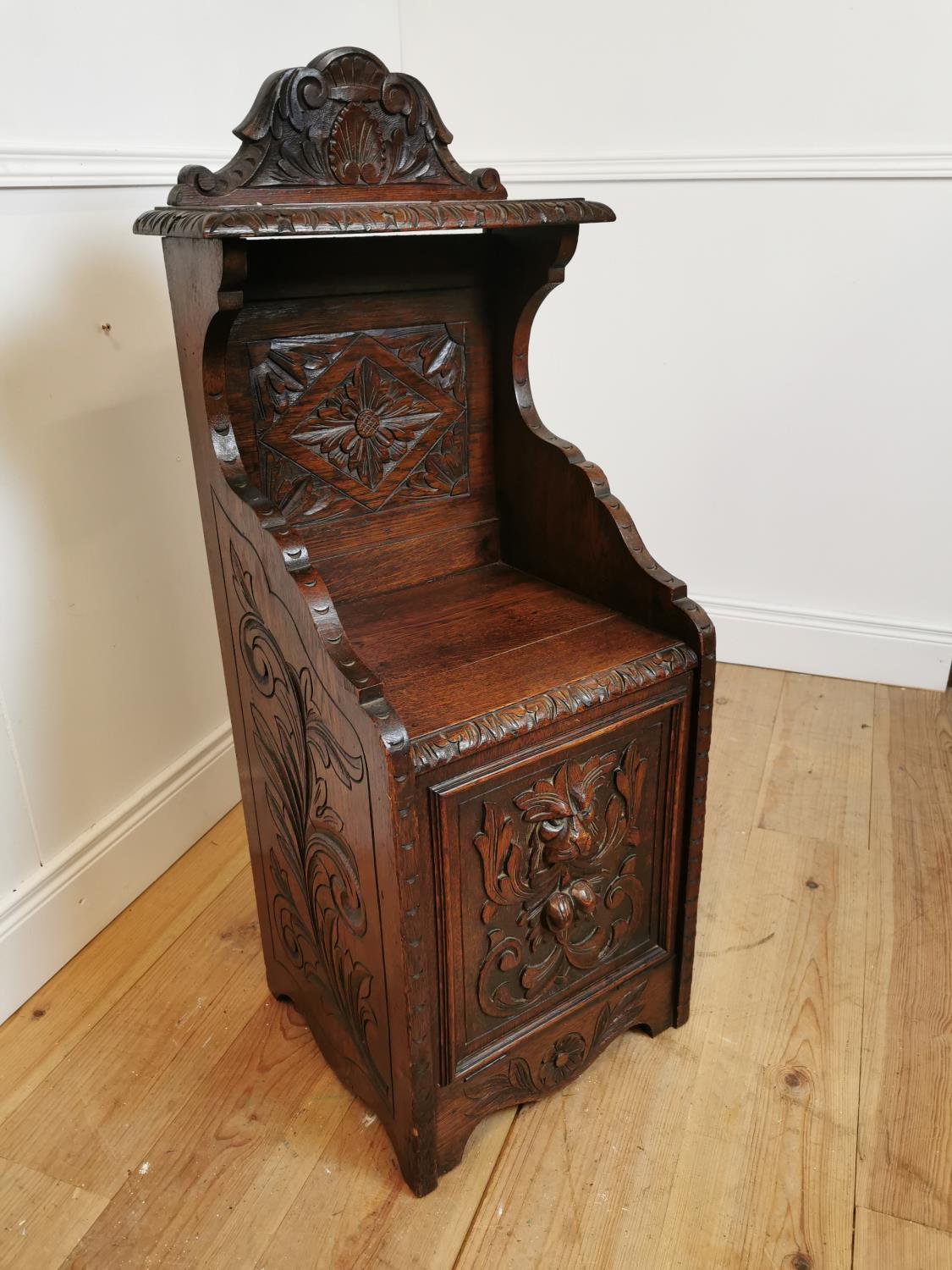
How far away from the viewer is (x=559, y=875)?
1.24 meters

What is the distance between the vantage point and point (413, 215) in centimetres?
101

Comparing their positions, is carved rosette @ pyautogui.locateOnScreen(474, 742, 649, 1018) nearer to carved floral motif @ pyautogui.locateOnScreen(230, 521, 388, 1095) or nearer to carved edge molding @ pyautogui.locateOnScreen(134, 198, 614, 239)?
carved floral motif @ pyautogui.locateOnScreen(230, 521, 388, 1095)

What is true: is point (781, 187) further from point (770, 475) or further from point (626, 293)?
point (770, 475)

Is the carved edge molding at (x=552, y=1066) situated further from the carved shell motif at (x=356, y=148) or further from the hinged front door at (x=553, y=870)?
the carved shell motif at (x=356, y=148)

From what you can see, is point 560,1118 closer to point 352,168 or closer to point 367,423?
point 367,423

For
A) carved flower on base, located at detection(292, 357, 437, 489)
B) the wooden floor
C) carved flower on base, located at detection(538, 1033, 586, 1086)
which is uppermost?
carved flower on base, located at detection(292, 357, 437, 489)

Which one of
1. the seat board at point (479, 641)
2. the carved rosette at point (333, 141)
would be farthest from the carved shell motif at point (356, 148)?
the seat board at point (479, 641)

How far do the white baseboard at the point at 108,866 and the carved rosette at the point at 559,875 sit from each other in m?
0.79

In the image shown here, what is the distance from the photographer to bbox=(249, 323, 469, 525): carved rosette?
4.10ft

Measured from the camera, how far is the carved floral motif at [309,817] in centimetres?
115

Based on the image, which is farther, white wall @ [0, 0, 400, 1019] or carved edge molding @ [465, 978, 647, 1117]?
white wall @ [0, 0, 400, 1019]

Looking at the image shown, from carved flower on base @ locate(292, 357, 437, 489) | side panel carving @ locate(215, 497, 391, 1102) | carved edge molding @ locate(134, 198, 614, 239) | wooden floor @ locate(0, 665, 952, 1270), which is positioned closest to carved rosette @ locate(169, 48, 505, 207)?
carved edge molding @ locate(134, 198, 614, 239)

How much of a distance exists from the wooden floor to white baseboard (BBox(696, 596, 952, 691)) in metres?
0.70

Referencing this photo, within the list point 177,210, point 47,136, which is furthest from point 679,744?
point 47,136
